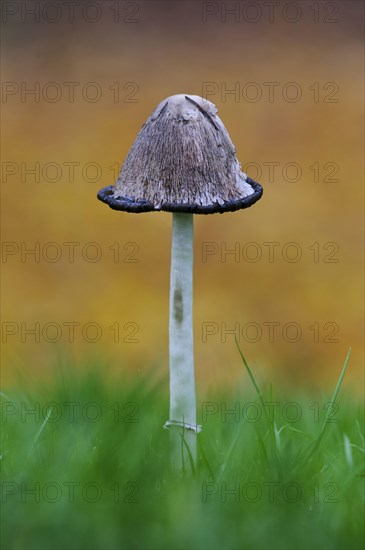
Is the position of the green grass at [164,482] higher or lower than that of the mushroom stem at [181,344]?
lower

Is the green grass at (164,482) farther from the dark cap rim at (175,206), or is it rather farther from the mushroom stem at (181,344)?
the dark cap rim at (175,206)

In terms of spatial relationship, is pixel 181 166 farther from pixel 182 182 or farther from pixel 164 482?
pixel 164 482

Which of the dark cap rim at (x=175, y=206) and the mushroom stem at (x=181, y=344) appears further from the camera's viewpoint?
the mushroom stem at (x=181, y=344)

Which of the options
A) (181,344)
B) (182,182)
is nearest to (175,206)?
(182,182)

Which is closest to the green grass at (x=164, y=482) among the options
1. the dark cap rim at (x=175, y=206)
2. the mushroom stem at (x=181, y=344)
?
the mushroom stem at (x=181, y=344)

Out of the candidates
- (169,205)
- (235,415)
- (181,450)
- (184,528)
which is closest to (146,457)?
(181,450)

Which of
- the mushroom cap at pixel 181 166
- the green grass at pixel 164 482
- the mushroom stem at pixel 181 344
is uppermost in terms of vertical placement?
the mushroom cap at pixel 181 166

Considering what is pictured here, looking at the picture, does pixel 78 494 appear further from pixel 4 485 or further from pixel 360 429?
pixel 360 429

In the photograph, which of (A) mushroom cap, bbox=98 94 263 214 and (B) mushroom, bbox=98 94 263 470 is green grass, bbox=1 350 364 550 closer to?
(B) mushroom, bbox=98 94 263 470
